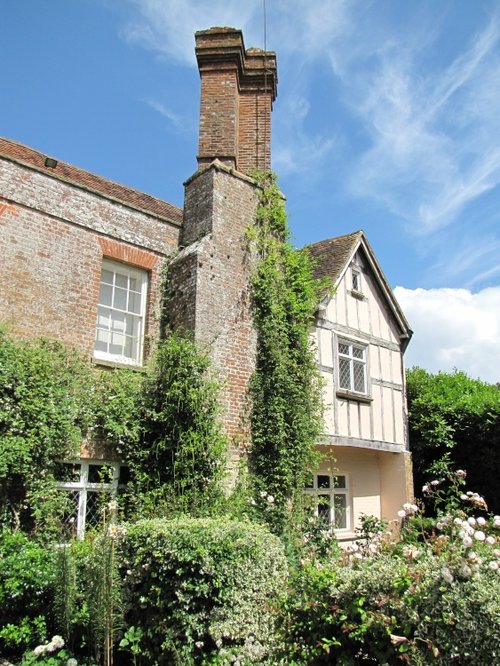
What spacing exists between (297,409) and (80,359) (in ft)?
13.5

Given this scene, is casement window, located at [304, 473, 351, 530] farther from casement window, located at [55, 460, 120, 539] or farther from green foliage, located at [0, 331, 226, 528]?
casement window, located at [55, 460, 120, 539]

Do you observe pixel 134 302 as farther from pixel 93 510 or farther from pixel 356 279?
pixel 356 279

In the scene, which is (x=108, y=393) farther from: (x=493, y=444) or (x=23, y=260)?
(x=493, y=444)

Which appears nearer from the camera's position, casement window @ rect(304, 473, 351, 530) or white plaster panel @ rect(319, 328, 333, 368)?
white plaster panel @ rect(319, 328, 333, 368)

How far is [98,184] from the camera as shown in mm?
11156

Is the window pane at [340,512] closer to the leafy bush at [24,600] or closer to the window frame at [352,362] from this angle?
the window frame at [352,362]

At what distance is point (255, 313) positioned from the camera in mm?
10867

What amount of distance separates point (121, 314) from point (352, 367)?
5996mm

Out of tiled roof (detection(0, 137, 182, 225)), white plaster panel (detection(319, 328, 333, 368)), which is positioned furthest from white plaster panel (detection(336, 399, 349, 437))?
tiled roof (detection(0, 137, 182, 225))

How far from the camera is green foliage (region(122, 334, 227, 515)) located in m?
8.51

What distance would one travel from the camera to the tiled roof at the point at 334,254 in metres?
13.7

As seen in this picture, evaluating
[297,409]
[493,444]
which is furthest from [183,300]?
[493,444]

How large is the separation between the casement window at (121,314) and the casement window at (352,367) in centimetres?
513

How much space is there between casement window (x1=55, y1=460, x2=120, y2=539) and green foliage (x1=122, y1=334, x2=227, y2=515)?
1.50 ft
